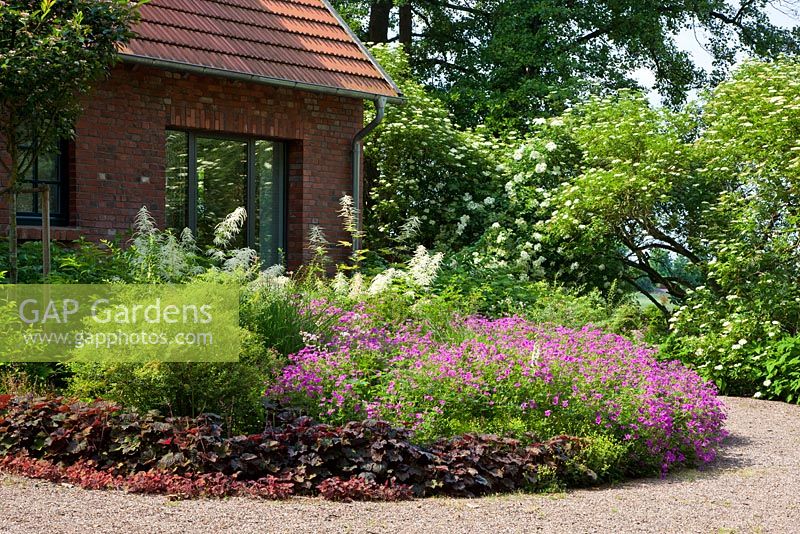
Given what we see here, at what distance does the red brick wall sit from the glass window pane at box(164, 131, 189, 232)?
263mm

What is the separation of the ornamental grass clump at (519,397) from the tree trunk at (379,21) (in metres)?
15.1

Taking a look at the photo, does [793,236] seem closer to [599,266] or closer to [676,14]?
[599,266]

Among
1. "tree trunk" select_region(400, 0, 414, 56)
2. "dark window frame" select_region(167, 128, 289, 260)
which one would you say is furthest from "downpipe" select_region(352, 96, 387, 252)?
"tree trunk" select_region(400, 0, 414, 56)

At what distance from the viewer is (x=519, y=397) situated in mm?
7434

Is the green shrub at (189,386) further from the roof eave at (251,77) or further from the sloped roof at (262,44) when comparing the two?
the sloped roof at (262,44)

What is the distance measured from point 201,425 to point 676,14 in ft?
59.4

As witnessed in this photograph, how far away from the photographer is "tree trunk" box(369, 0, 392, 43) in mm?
22141

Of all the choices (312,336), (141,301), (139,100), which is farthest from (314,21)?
(141,301)

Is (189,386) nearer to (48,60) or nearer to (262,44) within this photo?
(48,60)

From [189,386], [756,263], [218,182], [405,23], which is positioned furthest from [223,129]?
[405,23]

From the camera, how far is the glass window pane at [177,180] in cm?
1214

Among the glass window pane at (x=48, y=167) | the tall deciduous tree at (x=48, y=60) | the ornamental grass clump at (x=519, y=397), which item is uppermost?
the tall deciduous tree at (x=48, y=60)

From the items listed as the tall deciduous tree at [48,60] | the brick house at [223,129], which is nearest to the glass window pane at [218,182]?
the brick house at [223,129]

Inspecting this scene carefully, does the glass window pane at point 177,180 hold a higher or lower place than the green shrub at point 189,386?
higher
